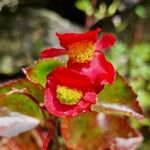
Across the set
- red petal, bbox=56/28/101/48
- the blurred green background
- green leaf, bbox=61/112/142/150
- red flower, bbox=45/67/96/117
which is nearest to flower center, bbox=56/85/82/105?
red flower, bbox=45/67/96/117

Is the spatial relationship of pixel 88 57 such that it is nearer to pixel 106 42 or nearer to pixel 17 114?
pixel 106 42

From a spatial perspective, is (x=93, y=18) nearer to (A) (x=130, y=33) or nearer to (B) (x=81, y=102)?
(A) (x=130, y=33)

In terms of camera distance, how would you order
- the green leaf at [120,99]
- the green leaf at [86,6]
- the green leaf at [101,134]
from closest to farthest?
the green leaf at [120,99], the green leaf at [101,134], the green leaf at [86,6]

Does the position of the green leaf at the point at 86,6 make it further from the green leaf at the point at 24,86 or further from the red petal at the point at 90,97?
the red petal at the point at 90,97

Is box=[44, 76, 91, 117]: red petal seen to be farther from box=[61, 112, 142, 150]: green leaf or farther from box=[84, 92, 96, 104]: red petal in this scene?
box=[61, 112, 142, 150]: green leaf

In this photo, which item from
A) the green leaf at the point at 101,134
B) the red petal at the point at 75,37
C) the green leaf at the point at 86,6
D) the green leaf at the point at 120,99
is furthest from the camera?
the green leaf at the point at 86,6

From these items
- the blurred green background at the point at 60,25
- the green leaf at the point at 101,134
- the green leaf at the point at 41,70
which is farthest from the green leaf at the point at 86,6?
the green leaf at the point at 41,70
